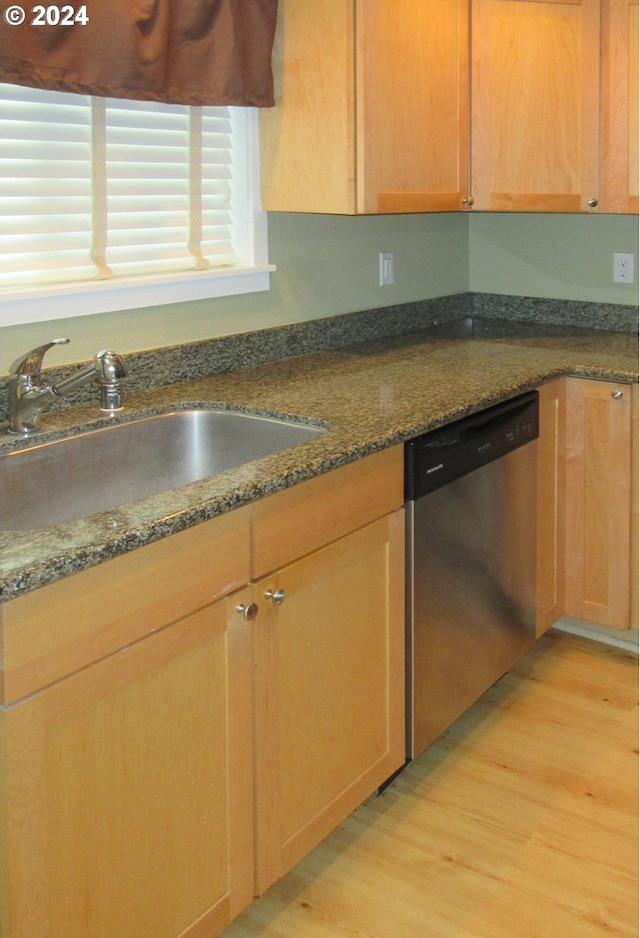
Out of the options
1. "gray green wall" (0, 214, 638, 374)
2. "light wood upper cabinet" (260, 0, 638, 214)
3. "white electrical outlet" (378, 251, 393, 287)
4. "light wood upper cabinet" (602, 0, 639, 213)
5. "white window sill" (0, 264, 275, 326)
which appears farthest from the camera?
"white electrical outlet" (378, 251, 393, 287)

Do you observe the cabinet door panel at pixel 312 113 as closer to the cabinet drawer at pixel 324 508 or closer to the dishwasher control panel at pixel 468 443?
the dishwasher control panel at pixel 468 443

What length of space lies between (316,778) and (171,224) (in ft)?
4.42

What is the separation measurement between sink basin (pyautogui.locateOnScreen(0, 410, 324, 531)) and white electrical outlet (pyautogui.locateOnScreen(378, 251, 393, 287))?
3.58 feet

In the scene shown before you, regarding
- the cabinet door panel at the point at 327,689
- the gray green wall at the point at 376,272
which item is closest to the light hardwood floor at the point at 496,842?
the cabinet door panel at the point at 327,689

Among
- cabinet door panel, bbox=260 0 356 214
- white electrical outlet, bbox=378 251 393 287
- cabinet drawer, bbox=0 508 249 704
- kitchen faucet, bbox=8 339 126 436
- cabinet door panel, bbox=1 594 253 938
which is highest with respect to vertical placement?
cabinet door panel, bbox=260 0 356 214

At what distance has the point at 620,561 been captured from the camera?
9.73 ft

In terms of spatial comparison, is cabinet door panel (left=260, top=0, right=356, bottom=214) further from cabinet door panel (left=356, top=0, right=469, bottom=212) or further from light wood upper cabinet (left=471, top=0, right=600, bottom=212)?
light wood upper cabinet (left=471, top=0, right=600, bottom=212)

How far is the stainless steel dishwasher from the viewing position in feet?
7.63

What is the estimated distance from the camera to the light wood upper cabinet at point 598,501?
2867mm

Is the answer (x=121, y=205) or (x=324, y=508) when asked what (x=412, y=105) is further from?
(x=324, y=508)

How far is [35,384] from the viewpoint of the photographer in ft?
6.83

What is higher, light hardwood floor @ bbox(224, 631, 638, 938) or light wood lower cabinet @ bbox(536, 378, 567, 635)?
light wood lower cabinet @ bbox(536, 378, 567, 635)

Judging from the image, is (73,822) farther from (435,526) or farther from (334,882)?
(435,526)
